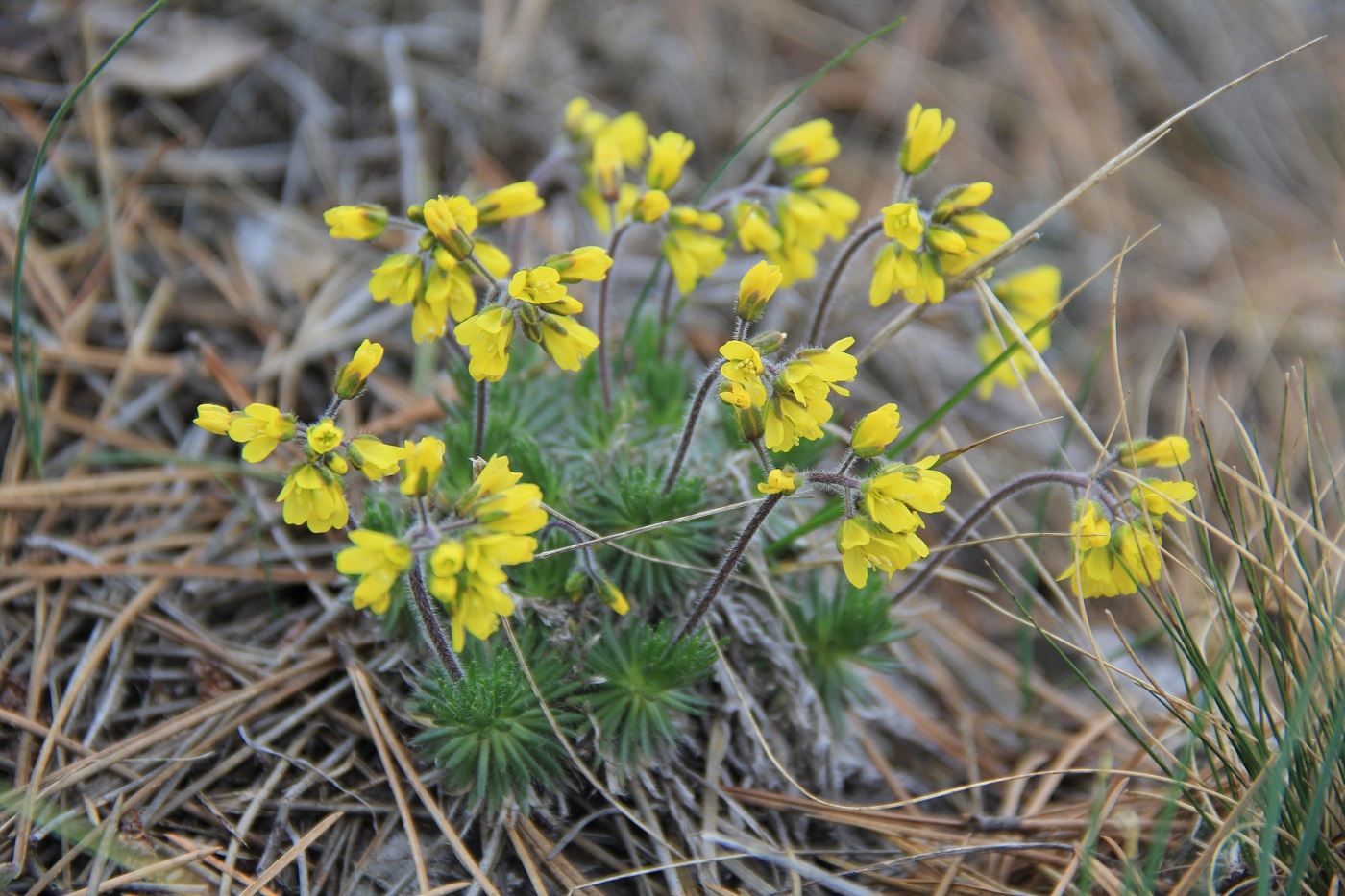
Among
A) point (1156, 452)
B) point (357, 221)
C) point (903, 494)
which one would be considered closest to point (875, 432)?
point (903, 494)

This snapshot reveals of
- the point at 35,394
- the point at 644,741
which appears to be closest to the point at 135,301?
the point at 35,394

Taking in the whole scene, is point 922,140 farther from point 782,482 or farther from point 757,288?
point 782,482

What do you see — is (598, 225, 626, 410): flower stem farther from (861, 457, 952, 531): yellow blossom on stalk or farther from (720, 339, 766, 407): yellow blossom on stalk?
(861, 457, 952, 531): yellow blossom on stalk

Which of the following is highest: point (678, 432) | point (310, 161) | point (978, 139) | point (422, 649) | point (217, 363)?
point (978, 139)

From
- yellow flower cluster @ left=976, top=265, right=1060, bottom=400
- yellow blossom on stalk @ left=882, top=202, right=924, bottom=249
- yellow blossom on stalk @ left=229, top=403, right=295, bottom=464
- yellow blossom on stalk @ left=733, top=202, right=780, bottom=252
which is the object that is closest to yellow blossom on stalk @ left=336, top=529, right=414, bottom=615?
yellow blossom on stalk @ left=229, top=403, right=295, bottom=464

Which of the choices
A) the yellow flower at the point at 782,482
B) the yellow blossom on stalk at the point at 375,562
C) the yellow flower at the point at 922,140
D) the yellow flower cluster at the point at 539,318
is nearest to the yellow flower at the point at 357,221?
the yellow flower cluster at the point at 539,318

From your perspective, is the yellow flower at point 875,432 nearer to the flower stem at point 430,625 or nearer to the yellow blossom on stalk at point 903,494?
the yellow blossom on stalk at point 903,494

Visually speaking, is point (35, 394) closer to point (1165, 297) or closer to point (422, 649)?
point (422, 649)
